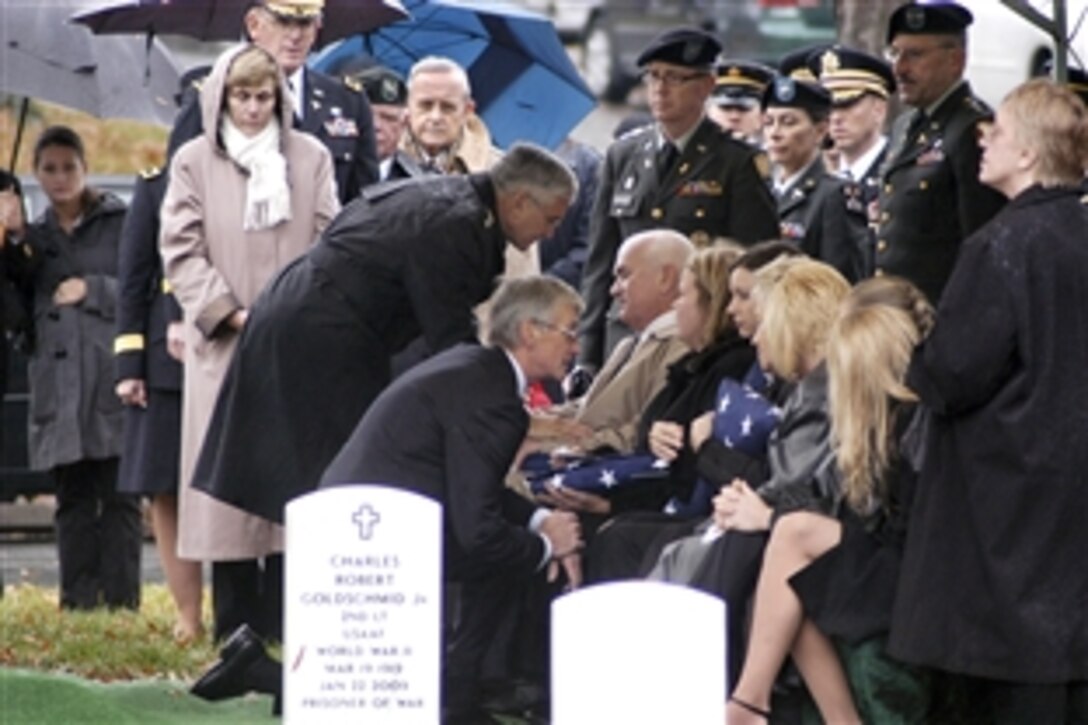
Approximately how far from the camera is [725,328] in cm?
939

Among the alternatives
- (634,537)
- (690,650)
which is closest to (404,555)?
(690,650)

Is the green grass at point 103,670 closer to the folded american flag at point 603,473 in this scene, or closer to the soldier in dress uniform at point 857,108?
the folded american flag at point 603,473

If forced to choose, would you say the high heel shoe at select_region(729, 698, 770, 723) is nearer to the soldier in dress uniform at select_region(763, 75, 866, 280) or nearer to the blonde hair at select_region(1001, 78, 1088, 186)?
the blonde hair at select_region(1001, 78, 1088, 186)

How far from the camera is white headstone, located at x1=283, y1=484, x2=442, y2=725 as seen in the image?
243 inches

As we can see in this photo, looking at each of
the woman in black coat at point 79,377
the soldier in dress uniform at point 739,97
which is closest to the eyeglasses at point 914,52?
the soldier in dress uniform at point 739,97

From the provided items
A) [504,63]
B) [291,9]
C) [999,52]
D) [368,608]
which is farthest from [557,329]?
[999,52]

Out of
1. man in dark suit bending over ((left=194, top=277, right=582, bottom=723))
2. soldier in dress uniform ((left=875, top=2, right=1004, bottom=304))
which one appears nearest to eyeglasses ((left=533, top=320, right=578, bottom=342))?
man in dark suit bending over ((left=194, top=277, right=582, bottom=723))

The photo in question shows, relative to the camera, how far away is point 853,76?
11125 millimetres

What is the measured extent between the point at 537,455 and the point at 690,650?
13.2 ft

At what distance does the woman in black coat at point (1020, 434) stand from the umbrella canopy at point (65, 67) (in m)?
5.17

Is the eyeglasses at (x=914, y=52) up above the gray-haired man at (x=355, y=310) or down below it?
above

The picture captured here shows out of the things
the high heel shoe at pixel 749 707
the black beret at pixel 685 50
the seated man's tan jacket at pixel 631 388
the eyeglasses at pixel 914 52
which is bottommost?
the high heel shoe at pixel 749 707

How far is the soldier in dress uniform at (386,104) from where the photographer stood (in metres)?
12.1

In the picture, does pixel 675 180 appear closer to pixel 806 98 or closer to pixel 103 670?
pixel 806 98
